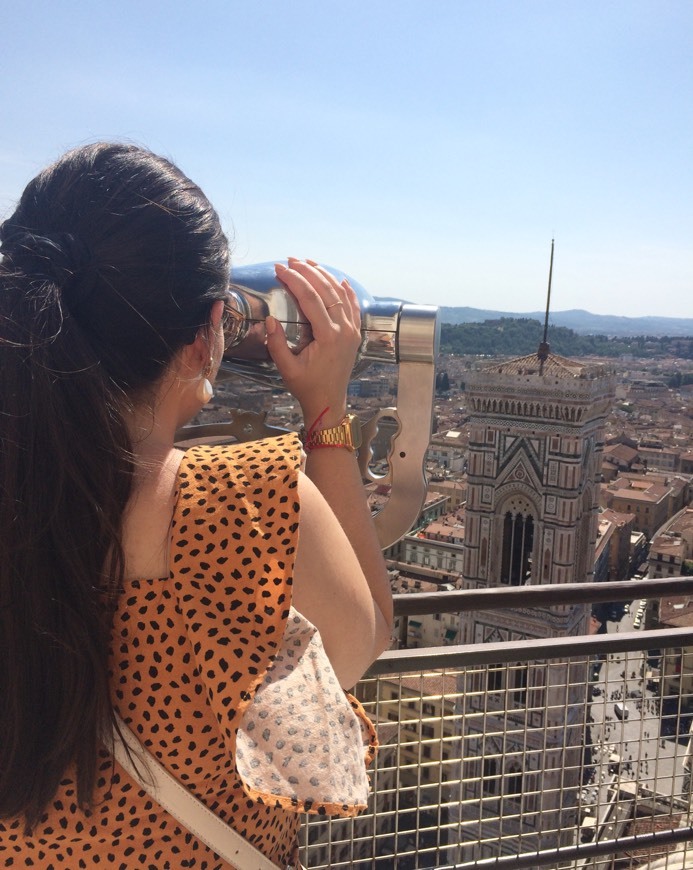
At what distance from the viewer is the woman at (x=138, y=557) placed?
12.8 inches

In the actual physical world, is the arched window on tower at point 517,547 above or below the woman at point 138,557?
below

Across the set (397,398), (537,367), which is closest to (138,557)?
(397,398)

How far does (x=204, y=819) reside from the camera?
358 millimetres

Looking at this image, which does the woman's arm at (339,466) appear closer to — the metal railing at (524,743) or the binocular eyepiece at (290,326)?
the binocular eyepiece at (290,326)

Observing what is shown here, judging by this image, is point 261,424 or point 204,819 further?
point 261,424

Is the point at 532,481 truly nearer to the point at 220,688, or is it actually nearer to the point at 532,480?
the point at 532,480

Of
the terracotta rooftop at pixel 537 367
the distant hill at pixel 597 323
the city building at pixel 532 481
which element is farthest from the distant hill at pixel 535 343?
the city building at pixel 532 481

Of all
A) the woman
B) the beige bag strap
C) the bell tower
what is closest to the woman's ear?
the woman

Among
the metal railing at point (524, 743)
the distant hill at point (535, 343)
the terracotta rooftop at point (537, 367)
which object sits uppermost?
the distant hill at point (535, 343)

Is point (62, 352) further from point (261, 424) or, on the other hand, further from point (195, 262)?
point (261, 424)

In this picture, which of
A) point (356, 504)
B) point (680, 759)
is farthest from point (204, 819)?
point (680, 759)

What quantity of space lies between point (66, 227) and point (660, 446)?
1992 centimetres

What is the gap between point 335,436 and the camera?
424mm

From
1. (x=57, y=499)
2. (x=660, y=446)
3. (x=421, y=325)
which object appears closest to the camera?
(x=57, y=499)
